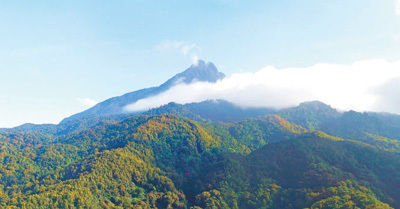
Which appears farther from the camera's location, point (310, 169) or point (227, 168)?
point (227, 168)

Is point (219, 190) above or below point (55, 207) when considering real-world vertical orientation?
below

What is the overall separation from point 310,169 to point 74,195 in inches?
5626

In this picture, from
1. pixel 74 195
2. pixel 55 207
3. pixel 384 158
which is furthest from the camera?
pixel 384 158

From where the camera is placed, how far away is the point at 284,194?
15150cm

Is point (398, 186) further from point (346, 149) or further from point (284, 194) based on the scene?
→ point (284, 194)

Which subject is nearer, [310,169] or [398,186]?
[398,186]

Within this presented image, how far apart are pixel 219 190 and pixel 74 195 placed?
83.1 metres

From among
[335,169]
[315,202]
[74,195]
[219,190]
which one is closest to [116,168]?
[74,195]

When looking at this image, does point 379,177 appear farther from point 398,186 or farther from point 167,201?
point 167,201

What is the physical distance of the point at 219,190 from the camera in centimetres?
15925

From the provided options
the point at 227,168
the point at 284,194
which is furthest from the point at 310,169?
the point at 227,168

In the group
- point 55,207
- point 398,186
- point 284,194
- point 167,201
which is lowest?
point 398,186

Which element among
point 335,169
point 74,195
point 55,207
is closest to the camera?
point 55,207

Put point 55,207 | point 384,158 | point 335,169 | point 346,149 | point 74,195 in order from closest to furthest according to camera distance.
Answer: point 55,207, point 74,195, point 335,169, point 384,158, point 346,149
